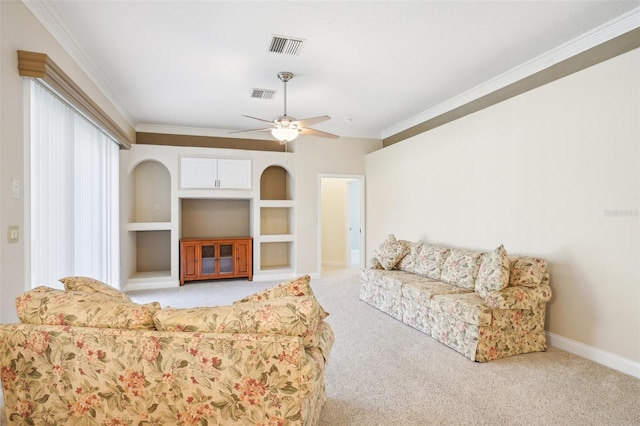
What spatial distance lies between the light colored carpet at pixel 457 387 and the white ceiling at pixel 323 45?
2861 mm

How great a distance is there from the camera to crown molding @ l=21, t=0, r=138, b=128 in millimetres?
2560

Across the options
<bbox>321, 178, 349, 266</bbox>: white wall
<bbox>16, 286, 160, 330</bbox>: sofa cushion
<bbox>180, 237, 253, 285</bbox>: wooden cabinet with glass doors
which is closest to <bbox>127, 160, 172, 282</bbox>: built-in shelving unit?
<bbox>180, 237, 253, 285</bbox>: wooden cabinet with glass doors

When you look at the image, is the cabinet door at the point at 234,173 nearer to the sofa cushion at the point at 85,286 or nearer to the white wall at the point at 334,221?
the white wall at the point at 334,221

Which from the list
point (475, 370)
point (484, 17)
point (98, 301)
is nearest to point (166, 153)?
point (98, 301)

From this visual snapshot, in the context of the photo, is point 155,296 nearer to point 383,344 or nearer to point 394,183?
point 383,344

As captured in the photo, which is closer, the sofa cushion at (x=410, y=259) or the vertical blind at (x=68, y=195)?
the vertical blind at (x=68, y=195)

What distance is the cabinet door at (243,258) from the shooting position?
6.34m

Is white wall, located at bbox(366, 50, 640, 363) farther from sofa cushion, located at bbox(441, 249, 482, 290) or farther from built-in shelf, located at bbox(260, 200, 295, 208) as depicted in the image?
built-in shelf, located at bbox(260, 200, 295, 208)

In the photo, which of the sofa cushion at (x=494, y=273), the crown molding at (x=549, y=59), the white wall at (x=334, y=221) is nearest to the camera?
the crown molding at (x=549, y=59)

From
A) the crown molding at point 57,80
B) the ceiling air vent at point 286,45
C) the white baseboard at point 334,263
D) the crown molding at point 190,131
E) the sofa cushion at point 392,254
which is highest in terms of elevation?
the ceiling air vent at point 286,45

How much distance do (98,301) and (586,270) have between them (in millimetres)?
3653

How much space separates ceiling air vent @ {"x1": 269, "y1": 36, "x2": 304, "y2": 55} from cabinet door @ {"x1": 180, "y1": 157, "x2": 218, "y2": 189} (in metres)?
3.27

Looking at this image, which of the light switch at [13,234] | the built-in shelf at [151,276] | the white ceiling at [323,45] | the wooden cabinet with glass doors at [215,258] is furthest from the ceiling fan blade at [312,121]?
the built-in shelf at [151,276]

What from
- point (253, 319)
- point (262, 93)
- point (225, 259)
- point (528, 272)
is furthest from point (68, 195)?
point (528, 272)
